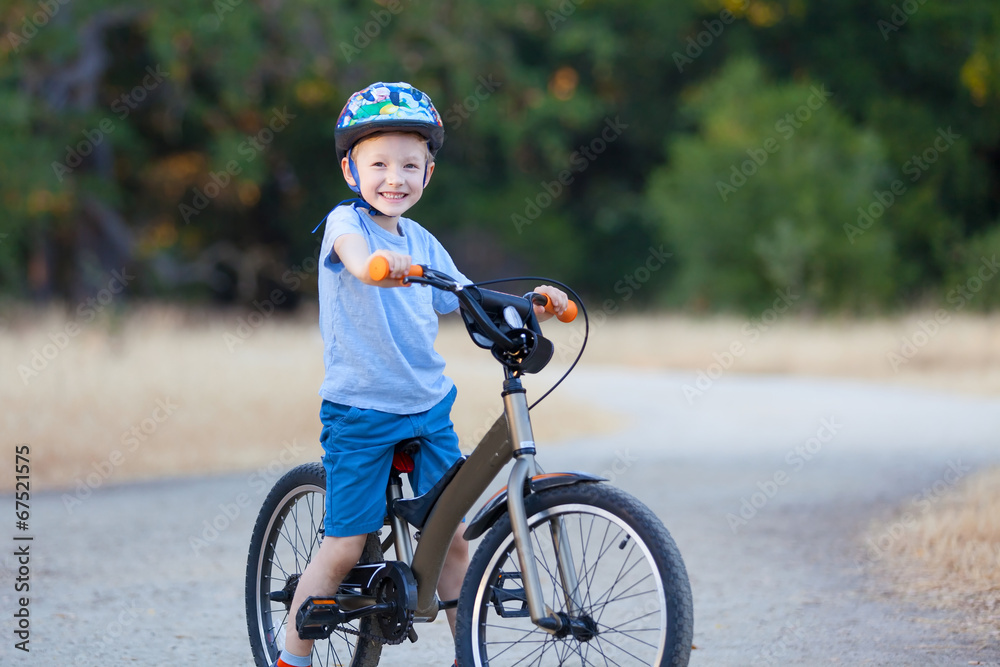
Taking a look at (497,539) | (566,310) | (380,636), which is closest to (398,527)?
(380,636)

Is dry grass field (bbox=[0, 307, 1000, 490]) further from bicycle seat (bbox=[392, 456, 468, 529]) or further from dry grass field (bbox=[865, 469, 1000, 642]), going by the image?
bicycle seat (bbox=[392, 456, 468, 529])

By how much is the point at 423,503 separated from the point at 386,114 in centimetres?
108

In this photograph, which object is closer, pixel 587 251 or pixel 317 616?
pixel 317 616

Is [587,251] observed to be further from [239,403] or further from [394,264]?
[394,264]

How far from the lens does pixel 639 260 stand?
35438 millimetres

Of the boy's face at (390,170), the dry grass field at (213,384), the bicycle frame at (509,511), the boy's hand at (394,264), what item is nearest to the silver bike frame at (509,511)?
the bicycle frame at (509,511)

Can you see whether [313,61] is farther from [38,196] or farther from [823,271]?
[823,271]

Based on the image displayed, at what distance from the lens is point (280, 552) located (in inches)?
159

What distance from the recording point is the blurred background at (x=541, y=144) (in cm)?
2162

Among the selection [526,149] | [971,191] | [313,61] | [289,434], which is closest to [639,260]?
[526,149]

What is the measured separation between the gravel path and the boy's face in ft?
5.73

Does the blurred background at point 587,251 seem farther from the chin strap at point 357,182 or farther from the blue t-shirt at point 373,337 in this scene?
the chin strap at point 357,182

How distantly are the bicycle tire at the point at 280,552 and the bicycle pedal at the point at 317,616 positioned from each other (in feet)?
0.89

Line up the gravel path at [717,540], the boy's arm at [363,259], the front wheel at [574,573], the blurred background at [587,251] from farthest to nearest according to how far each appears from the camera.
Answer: the blurred background at [587,251] < the gravel path at [717,540] < the boy's arm at [363,259] < the front wheel at [574,573]
